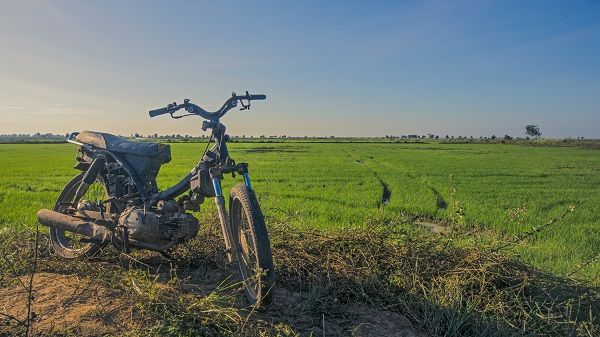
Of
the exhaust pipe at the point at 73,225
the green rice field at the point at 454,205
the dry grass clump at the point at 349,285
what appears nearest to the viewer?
the dry grass clump at the point at 349,285

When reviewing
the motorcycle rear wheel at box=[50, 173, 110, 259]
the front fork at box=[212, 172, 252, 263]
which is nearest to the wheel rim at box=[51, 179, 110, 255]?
the motorcycle rear wheel at box=[50, 173, 110, 259]

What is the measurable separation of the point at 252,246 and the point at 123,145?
5.56 feet

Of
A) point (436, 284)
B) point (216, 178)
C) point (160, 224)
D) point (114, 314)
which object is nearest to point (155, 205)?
point (160, 224)

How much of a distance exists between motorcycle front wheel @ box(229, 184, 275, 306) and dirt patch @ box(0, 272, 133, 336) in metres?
0.81

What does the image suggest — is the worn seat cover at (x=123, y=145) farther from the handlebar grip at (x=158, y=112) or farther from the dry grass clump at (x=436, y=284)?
the dry grass clump at (x=436, y=284)

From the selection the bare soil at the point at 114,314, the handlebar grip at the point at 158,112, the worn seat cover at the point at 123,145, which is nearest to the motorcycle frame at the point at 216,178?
the worn seat cover at the point at 123,145

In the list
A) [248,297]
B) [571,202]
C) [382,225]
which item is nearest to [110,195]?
[248,297]

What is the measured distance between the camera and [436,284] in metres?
3.64

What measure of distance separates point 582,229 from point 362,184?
7936 millimetres

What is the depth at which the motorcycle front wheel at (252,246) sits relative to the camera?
2.93m

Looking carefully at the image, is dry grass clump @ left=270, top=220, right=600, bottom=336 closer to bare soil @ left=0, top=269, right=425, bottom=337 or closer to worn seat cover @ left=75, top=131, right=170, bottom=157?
bare soil @ left=0, top=269, right=425, bottom=337

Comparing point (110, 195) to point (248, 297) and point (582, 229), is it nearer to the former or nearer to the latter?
point (248, 297)

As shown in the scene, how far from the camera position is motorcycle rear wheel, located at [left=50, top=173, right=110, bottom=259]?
4227mm

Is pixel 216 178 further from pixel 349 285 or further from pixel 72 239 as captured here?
pixel 72 239
